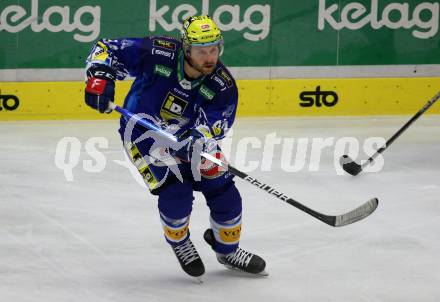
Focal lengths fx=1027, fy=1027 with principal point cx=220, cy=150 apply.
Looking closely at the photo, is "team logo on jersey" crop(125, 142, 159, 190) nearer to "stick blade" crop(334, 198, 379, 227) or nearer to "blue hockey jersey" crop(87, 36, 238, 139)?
"blue hockey jersey" crop(87, 36, 238, 139)

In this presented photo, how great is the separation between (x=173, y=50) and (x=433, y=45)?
5345mm

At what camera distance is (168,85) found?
4254 millimetres

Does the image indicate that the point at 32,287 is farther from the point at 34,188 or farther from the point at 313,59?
the point at 313,59

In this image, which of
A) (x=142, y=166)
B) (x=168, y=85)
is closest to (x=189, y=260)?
(x=142, y=166)

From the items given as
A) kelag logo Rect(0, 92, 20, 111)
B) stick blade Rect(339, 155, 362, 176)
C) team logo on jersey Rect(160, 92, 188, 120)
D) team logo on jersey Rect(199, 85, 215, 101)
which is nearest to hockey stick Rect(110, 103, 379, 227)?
team logo on jersey Rect(160, 92, 188, 120)

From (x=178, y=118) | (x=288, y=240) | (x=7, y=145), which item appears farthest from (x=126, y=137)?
(x=7, y=145)

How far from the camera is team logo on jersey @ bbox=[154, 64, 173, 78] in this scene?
4.23m

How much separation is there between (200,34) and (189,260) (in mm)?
949

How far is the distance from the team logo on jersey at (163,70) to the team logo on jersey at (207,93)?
15cm

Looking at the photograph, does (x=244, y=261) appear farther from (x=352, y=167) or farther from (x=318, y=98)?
(x=318, y=98)

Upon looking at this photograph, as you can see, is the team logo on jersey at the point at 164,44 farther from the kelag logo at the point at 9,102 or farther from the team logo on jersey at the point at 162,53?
the kelag logo at the point at 9,102

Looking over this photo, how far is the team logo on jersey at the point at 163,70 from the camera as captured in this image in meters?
4.23

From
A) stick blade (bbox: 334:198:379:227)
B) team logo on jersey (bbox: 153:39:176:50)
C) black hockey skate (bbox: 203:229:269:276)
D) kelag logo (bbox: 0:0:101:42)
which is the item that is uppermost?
team logo on jersey (bbox: 153:39:176:50)

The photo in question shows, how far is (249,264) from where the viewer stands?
4410 mm
